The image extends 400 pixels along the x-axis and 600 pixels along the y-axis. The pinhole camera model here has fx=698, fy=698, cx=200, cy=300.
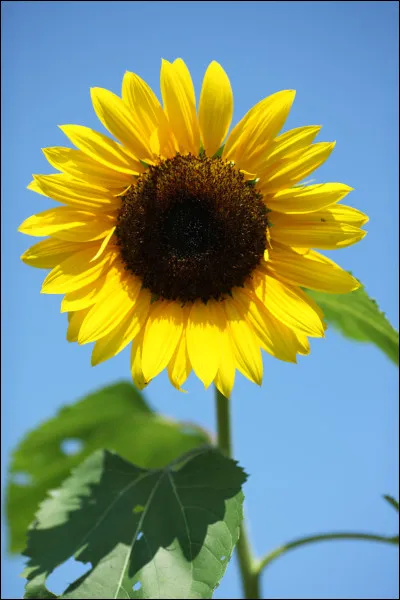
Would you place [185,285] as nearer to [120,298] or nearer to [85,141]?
[120,298]

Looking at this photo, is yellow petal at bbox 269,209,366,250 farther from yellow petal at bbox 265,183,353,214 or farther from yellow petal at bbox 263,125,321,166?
yellow petal at bbox 263,125,321,166

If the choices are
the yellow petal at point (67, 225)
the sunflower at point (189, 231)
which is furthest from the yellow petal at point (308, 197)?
the yellow petal at point (67, 225)

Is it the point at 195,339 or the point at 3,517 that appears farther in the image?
the point at 3,517

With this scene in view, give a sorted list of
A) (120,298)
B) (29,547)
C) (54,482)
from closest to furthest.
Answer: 1. (29,547)
2. (120,298)
3. (54,482)

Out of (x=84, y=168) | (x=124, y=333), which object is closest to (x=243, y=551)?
(x=124, y=333)

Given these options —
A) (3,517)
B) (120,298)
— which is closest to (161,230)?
(120,298)

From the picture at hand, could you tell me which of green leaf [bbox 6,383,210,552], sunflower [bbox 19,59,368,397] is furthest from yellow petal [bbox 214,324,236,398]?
green leaf [bbox 6,383,210,552]

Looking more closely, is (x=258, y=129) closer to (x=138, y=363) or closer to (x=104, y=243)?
(x=104, y=243)
